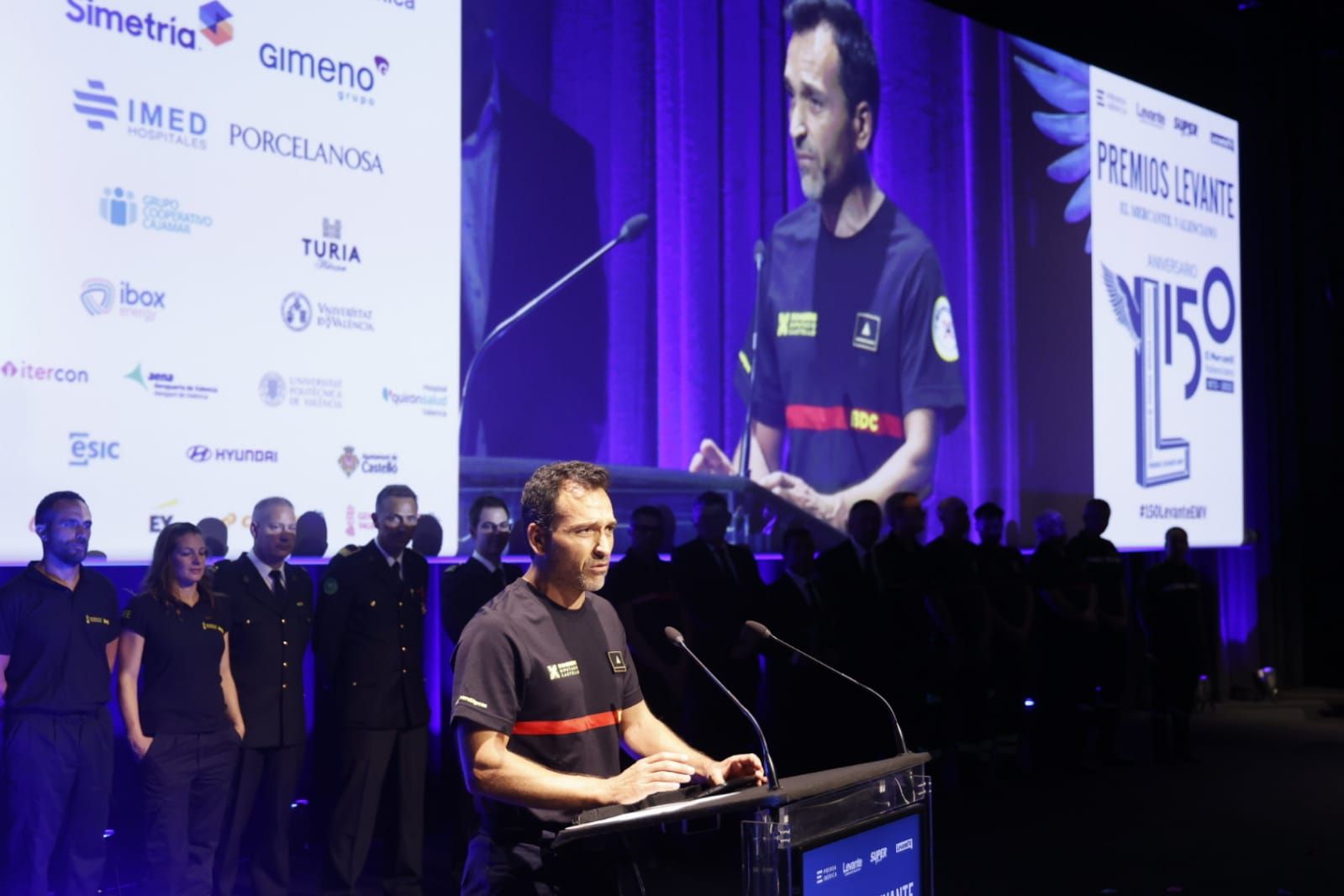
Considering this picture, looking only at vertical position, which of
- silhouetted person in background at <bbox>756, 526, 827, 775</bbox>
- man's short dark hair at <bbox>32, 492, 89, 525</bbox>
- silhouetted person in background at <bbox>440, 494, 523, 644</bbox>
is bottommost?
silhouetted person in background at <bbox>756, 526, 827, 775</bbox>

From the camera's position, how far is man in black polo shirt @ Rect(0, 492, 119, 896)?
4012 mm

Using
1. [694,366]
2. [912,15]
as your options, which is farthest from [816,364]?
[912,15]

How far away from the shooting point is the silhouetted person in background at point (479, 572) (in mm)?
5059

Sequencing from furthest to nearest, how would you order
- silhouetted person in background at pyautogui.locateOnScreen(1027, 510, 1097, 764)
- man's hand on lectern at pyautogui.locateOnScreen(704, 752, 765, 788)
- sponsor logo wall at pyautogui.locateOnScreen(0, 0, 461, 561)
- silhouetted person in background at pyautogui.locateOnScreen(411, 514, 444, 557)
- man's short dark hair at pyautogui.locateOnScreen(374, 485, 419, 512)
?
silhouetted person in background at pyautogui.locateOnScreen(1027, 510, 1097, 764) → silhouetted person in background at pyautogui.locateOnScreen(411, 514, 444, 557) → man's short dark hair at pyautogui.locateOnScreen(374, 485, 419, 512) → sponsor logo wall at pyautogui.locateOnScreen(0, 0, 461, 561) → man's hand on lectern at pyautogui.locateOnScreen(704, 752, 765, 788)

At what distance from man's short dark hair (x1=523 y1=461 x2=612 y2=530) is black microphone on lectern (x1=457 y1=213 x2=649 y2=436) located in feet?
10.0

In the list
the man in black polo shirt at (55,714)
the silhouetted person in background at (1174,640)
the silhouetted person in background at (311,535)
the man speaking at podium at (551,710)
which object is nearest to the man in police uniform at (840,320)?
the silhouetted person in background at (1174,640)

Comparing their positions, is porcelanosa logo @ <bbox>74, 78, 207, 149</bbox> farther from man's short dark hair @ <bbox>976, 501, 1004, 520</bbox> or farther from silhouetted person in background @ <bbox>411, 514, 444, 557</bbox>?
man's short dark hair @ <bbox>976, 501, 1004, 520</bbox>

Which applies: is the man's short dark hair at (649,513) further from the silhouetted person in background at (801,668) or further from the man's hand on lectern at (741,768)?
the man's hand on lectern at (741,768)

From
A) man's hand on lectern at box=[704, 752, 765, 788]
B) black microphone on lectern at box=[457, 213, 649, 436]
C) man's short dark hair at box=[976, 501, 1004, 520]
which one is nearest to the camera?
man's hand on lectern at box=[704, 752, 765, 788]

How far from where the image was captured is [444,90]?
219 inches

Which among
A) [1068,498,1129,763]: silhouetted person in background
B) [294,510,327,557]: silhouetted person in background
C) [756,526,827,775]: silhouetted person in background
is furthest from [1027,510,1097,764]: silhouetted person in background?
[294,510,327,557]: silhouetted person in background

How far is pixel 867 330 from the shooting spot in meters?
7.19

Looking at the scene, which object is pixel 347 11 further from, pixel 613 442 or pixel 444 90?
pixel 613 442

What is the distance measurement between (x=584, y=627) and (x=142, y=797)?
7.89 feet
